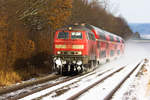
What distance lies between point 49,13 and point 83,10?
20965mm

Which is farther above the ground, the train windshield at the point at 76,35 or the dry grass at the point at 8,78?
the train windshield at the point at 76,35

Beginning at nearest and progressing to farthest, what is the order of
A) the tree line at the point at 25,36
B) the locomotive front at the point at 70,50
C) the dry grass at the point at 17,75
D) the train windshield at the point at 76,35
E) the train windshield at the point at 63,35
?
the dry grass at the point at 17,75 → the tree line at the point at 25,36 → the locomotive front at the point at 70,50 → the train windshield at the point at 76,35 → the train windshield at the point at 63,35

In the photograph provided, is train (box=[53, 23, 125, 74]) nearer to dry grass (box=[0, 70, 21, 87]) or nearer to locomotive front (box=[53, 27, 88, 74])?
locomotive front (box=[53, 27, 88, 74])

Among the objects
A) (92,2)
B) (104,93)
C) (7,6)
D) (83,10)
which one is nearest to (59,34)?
(7,6)

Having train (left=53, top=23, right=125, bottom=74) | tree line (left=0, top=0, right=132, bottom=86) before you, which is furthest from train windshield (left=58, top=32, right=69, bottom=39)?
tree line (left=0, top=0, right=132, bottom=86)

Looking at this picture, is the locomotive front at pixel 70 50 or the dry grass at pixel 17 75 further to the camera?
the locomotive front at pixel 70 50

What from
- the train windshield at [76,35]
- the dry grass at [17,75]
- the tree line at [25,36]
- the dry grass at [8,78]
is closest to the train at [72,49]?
the train windshield at [76,35]

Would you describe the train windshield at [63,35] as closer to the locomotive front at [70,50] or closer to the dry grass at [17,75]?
the locomotive front at [70,50]

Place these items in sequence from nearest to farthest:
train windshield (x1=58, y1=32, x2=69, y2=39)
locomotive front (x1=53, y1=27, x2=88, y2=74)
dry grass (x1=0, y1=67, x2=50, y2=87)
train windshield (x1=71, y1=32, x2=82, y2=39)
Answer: dry grass (x1=0, y1=67, x2=50, y2=87) < locomotive front (x1=53, y1=27, x2=88, y2=74) < train windshield (x1=71, y1=32, x2=82, y2=39) < train windshield (x1=58, y1=32, x2=69, y2=39)

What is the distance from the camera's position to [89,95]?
848 centimetres

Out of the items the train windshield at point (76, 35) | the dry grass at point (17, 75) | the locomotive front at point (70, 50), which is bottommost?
the dry grass at point (17, 75)

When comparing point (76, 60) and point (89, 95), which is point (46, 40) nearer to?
point (76, 60)

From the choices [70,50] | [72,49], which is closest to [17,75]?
[70,50]

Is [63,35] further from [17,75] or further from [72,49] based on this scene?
[17,75]
